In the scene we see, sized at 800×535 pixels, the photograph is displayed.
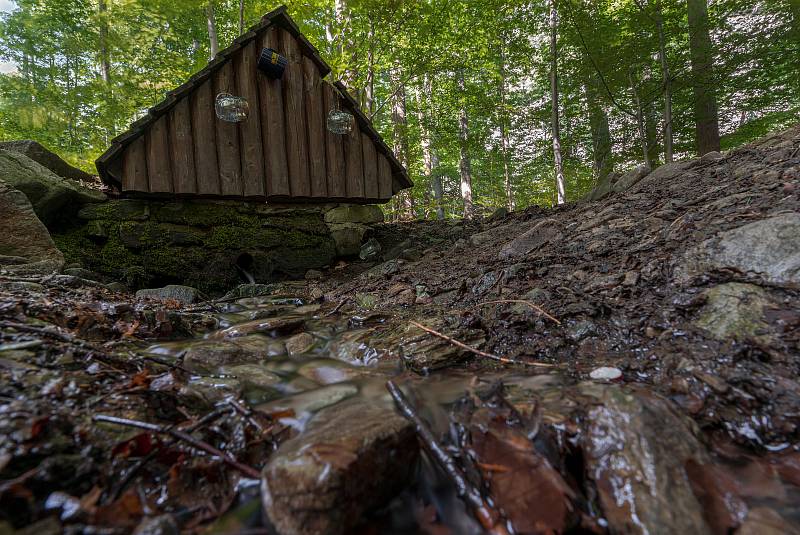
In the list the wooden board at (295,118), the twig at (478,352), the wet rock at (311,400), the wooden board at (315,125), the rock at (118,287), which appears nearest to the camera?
→ the wet rock at (311,400)

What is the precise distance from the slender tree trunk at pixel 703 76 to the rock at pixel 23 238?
11.1 m

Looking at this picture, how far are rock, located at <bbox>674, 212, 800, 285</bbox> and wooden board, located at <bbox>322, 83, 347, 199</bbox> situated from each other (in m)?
4.83

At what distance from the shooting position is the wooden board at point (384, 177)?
6.30 metres

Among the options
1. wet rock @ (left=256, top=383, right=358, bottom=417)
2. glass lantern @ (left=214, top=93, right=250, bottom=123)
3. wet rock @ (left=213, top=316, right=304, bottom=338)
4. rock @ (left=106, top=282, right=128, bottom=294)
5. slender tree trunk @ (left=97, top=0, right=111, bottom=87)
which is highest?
slender tree trunk @ (left=97, top=0, right=111, bottom=87)

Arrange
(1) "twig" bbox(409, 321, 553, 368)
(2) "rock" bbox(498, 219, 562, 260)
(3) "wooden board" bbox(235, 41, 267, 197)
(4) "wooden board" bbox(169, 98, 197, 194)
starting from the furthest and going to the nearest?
(3) "wooden board" bbox(235, 41, 267, 197) < (4) "wooden board" bbox(169, 98, 197, 194) < (2) "rock" bbox(498, 219, 562, 260) < (1) "twig" bbox(409, 321, 553, 368)

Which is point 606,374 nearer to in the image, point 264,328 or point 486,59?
point 264,328

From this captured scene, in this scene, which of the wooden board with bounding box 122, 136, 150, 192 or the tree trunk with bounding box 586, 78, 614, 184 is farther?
the tree trunk with bounding box 586, 78, 614, 184

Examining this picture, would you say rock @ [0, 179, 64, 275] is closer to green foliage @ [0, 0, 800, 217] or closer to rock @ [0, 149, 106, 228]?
rock @ [0, 149, 106, 228]

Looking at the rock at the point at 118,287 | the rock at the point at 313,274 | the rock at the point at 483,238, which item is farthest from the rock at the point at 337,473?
the rock at the point at 313,274

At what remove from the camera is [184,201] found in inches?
208

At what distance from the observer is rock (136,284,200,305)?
437 cm

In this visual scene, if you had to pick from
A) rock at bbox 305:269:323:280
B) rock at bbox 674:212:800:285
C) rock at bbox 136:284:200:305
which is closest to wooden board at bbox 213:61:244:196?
rock at bbox 136:284:200:305

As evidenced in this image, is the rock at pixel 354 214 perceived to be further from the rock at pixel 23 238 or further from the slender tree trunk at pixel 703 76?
the slender tree trunk at pixel 703 76

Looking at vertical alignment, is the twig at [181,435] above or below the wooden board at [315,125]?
below
